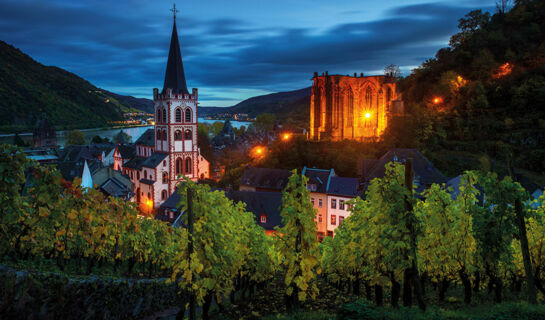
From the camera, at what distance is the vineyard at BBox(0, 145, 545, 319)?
1248 cm

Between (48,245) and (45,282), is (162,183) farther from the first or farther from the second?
(45,282)

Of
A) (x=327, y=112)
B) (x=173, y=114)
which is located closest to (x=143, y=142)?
(x=173, y=114)

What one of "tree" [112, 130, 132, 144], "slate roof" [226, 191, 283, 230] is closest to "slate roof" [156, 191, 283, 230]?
"slate roof" [226, 191, 283, 230]

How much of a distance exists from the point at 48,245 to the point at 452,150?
52231 mm

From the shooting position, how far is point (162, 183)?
189ft

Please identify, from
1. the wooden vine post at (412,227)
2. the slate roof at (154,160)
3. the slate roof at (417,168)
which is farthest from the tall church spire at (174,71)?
the wooden vine post at (412,227)

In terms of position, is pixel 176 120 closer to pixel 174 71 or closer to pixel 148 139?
pixel 174 71

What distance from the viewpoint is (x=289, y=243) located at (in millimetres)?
15297

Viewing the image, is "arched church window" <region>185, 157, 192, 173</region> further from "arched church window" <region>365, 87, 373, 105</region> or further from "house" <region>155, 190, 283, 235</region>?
"arched church window" <region>365, 87, 373, 105</region>

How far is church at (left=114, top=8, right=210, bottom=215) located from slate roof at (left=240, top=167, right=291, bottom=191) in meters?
10.6

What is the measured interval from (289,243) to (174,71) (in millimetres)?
49901

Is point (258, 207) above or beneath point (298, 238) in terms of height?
beneath

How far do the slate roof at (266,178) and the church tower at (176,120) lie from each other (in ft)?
35.3

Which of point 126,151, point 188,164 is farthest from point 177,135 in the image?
point 126,151
